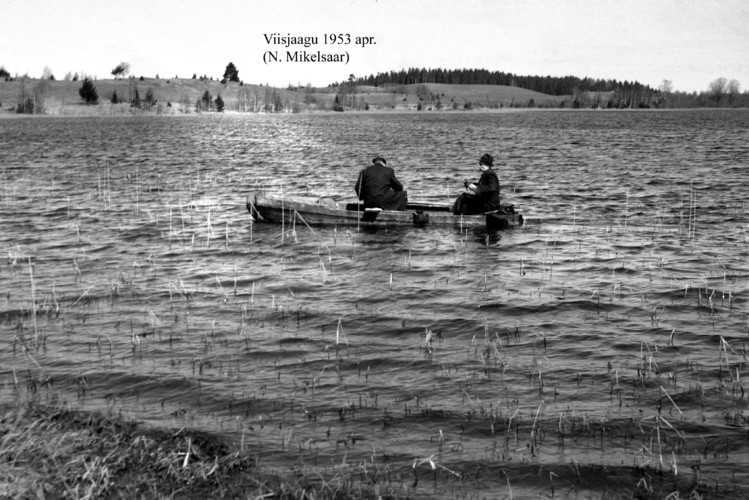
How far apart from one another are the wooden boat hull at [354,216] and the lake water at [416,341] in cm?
34

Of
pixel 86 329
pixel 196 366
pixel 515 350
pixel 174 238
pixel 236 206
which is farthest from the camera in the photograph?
pixel 236 206

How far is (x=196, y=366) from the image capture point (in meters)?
9.81

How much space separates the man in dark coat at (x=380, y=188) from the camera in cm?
1975

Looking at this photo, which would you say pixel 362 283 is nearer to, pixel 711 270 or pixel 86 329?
pixel 86 329

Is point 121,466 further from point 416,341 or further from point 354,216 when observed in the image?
point 354,216

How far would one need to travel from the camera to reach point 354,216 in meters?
20.0

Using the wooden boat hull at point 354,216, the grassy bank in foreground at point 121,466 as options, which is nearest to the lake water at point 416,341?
the wooden boat hull at point 354,216

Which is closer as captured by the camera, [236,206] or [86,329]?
[86,329]

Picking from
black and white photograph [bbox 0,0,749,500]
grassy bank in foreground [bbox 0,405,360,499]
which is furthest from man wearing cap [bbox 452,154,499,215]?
grassy bank in foreground [bbox 0,405,360,499]

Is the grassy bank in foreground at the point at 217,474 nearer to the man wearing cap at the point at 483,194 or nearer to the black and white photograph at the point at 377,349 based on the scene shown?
the black and white photograph at the point at 377,349

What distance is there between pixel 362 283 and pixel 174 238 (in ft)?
20.3

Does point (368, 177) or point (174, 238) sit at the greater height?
point (368, 177)

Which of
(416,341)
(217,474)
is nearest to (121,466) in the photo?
(217,474)

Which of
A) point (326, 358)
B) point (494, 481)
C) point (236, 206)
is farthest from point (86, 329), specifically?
point (236, 206)
